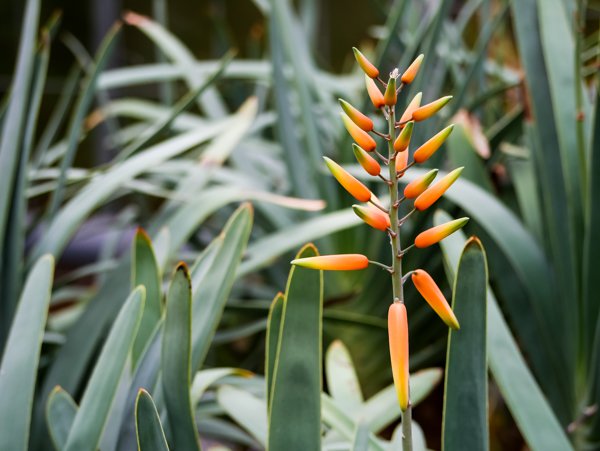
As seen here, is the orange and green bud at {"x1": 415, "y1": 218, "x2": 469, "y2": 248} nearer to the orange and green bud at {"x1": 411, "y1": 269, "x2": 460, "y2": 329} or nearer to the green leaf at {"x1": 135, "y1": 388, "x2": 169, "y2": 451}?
the orange and green bud at {"x1": 411, "y1": 269, "x2": 460, "y2": 329}

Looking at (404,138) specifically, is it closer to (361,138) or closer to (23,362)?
(361,138)

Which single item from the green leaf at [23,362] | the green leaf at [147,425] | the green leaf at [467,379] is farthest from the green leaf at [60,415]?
the green leaf at [467,379]

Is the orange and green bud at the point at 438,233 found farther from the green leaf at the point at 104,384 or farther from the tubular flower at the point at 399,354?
the green leaf at the point at 104,384

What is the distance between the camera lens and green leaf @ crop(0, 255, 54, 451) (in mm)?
525

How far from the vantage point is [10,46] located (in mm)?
3223

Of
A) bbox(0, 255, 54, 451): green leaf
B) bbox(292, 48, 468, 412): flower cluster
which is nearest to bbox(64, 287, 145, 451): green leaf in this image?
bbox(0, 255, 54, 451): green leaf

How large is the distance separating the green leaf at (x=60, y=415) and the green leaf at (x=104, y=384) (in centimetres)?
4

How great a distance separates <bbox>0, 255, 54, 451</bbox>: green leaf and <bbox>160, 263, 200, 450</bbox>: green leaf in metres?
0.10

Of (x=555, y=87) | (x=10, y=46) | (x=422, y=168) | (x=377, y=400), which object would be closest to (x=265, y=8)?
(x=422, y=168)

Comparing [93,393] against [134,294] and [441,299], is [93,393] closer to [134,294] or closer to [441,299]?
[134,294]

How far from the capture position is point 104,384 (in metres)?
0.53

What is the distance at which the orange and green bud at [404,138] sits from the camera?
347mm

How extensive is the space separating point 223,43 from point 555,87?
858 mm

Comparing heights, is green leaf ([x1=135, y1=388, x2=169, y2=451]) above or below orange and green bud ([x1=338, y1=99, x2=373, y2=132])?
below
